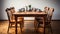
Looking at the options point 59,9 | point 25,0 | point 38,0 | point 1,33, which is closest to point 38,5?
point 38,0

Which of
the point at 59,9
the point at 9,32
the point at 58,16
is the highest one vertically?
the point at 59,9

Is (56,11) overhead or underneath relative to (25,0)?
underneath

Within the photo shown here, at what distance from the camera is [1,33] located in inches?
159

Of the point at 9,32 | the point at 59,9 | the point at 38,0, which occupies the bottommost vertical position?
the point at 9,32

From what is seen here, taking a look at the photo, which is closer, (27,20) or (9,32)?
(9,32)

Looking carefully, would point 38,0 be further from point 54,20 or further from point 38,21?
point 38,21

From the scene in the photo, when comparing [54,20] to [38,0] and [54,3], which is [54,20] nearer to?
[54,3]

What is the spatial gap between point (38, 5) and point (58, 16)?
1.23 m

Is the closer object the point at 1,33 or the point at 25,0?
the point at 1,33

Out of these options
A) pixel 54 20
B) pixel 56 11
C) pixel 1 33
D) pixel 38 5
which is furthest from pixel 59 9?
pixel 1 33

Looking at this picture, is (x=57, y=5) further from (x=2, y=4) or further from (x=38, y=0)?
(x=2, y=4)

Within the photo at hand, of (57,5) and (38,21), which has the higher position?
(57,5)

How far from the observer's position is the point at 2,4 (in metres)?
6.12

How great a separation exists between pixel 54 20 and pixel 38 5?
3.84ft
